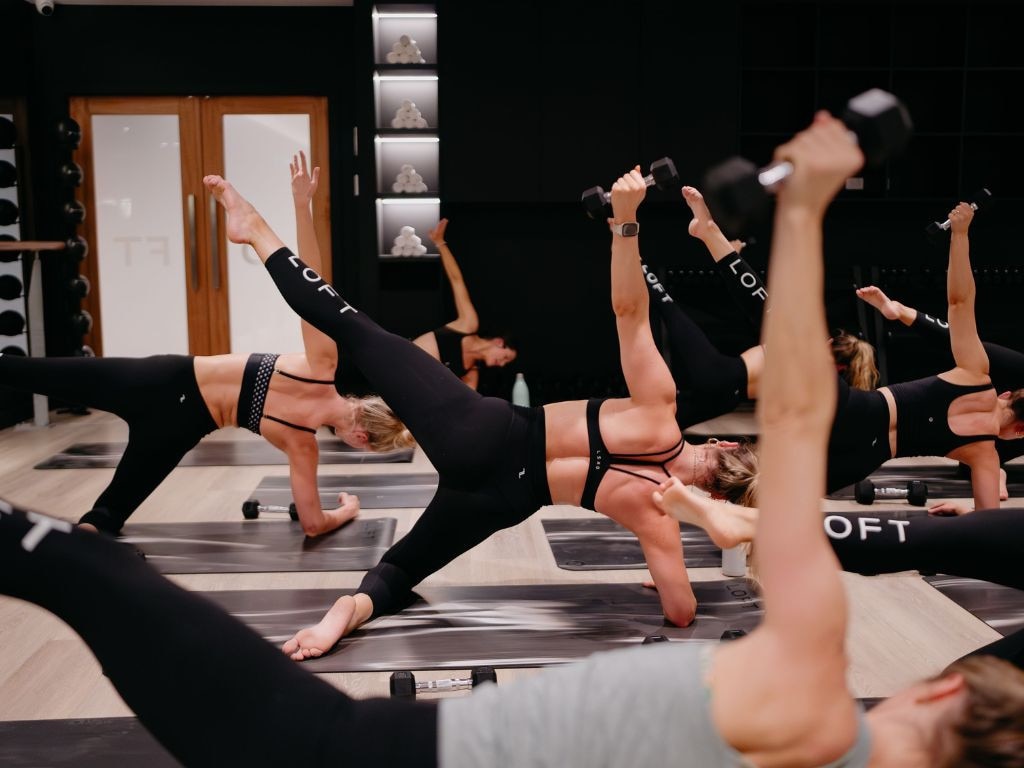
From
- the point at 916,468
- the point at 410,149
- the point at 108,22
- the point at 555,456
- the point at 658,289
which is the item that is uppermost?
the point at 108,22

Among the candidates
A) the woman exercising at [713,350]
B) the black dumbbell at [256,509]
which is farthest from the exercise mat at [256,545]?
the woman exercising at [713,350]

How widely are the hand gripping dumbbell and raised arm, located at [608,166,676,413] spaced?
5.00ft

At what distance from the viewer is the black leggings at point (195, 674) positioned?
1.19 metres

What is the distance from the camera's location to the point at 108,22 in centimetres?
660

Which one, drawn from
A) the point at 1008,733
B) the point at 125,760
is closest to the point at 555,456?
the point at 125,760

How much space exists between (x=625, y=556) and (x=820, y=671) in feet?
8.07

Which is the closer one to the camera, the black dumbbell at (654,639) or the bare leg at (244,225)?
the black dumbbell at (654,639)

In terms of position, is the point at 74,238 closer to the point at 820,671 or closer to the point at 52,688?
the point at 52,688

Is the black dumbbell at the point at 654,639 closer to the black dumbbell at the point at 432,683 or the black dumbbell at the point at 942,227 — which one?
the black dumbbell at the point at 432,683

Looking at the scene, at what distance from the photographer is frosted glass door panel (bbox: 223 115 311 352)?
6797 millimetres

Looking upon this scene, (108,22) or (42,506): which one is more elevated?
(108,22)

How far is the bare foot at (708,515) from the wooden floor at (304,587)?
3.14 ft

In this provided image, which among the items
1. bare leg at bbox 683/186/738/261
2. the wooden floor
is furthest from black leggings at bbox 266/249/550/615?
bare leg at bbox 683/186/738/261

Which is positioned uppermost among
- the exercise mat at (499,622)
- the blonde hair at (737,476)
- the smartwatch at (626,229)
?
the smartwatch at (626,229)
